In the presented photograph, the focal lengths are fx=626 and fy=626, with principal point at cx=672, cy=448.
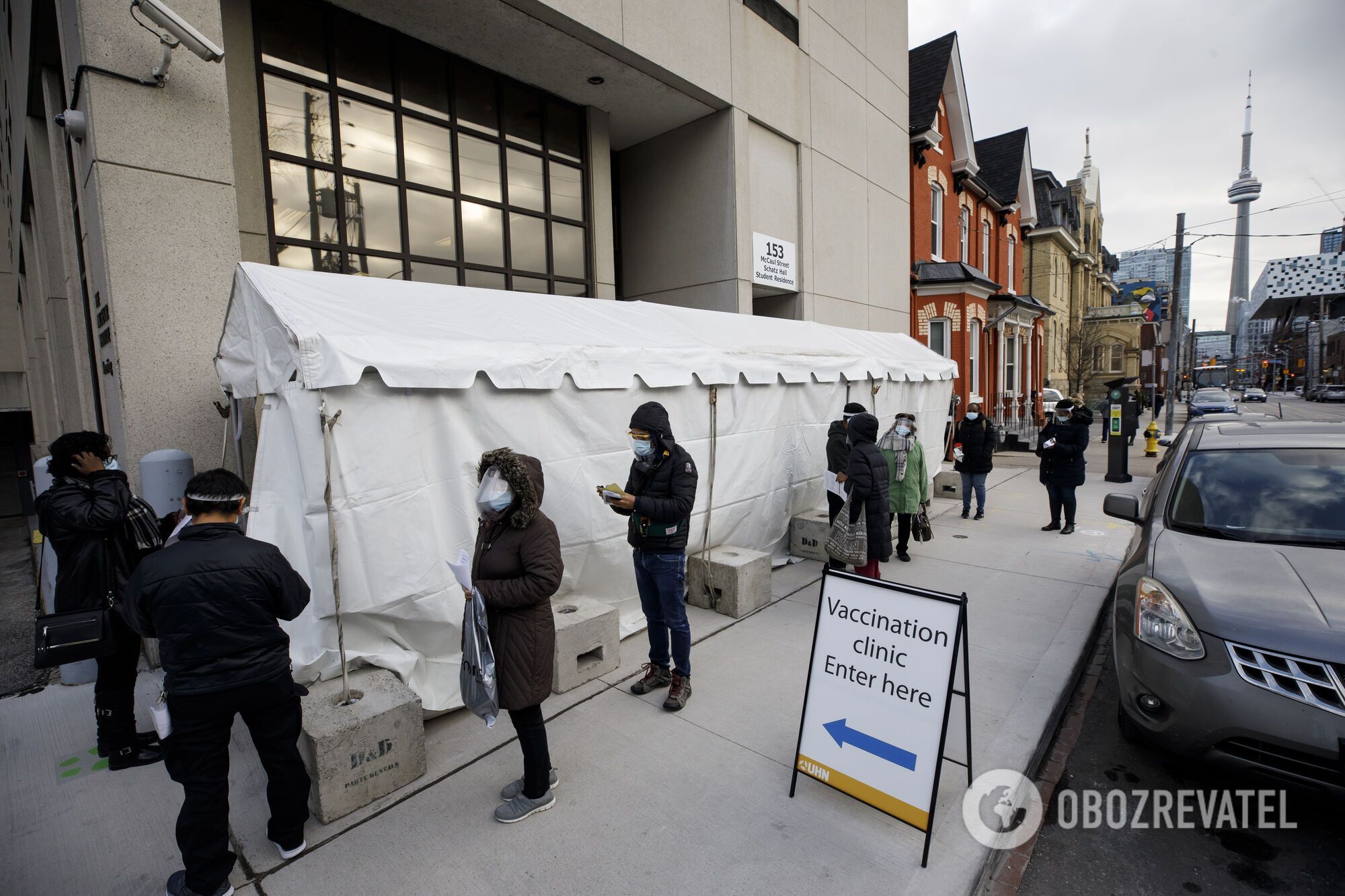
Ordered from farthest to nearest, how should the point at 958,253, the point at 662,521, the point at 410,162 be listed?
the point at 958,253 → the point at 410,162 → the point at 662,521

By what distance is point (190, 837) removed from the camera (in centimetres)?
261

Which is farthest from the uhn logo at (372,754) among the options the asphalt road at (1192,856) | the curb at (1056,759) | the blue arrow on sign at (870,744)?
the asphalt road at (1192,856)

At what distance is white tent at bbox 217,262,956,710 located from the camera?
3787mm

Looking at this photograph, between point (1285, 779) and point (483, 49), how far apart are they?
10056 mm

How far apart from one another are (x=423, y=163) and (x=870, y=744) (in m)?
8.37

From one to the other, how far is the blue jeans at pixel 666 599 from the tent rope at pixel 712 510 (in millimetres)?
1705

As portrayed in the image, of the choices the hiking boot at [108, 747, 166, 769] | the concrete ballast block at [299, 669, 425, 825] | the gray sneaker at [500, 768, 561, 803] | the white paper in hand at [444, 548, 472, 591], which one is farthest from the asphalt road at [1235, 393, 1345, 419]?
the hiking boot at [108, 747, 166, 769]

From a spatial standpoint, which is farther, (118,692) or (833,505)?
(833,505)

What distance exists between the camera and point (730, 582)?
584cm

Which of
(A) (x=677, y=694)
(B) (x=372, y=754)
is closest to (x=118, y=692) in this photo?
(B) (x=372, y=754)

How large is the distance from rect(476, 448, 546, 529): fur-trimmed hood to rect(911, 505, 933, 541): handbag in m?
5.86

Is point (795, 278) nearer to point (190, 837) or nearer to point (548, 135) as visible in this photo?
point (548, 135)

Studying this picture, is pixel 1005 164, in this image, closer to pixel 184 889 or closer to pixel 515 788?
pixel 515 788

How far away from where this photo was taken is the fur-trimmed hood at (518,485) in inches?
118
